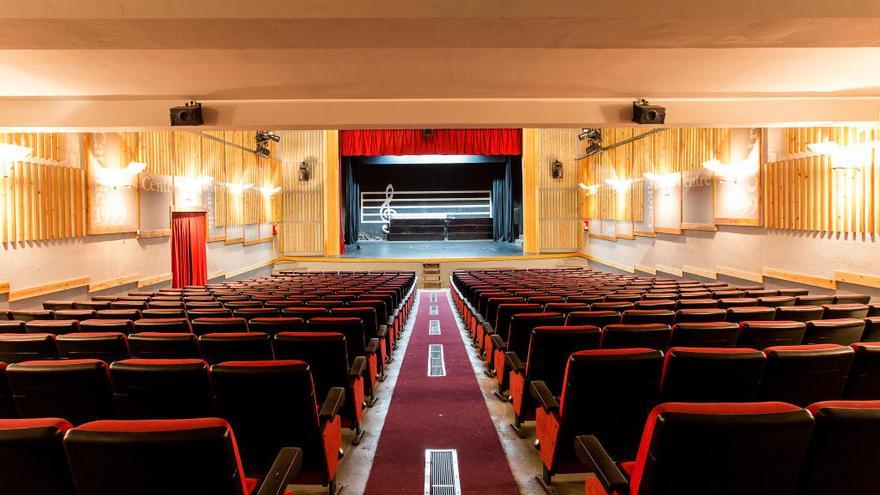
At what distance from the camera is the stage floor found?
17.1 metres

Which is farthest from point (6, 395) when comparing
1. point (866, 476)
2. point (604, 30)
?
point (604, 30)

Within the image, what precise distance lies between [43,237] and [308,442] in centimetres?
694

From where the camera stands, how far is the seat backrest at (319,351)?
3.10 metres

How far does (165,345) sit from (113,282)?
22.4ft

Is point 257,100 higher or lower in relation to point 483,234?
higher

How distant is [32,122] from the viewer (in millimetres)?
6223

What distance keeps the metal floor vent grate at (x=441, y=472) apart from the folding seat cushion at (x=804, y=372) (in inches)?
65.2

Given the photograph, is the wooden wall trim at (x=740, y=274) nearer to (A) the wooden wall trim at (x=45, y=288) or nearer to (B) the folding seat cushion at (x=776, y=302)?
(B) the folding seat cushion at (x=776, y=302)

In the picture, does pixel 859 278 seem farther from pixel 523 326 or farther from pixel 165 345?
pixel 165 345

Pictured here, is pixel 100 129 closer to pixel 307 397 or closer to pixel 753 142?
pixel 307 397

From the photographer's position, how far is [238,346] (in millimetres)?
3018

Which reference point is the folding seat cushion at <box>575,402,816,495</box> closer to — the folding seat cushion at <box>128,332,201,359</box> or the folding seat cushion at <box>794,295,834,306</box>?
the folding seat cushion at <box>128,332,201,359</box>

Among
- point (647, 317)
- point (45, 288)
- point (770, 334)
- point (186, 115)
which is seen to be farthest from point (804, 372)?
point (45, 288)

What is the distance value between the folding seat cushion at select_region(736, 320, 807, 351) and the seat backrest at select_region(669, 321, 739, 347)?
82 mm
